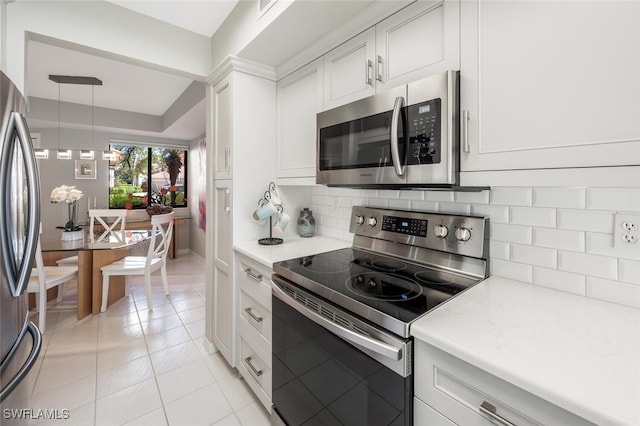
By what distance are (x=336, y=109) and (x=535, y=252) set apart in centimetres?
107

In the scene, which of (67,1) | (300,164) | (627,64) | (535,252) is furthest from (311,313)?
(67,1)

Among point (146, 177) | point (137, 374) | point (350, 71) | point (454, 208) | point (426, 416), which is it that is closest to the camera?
point (426, 416)

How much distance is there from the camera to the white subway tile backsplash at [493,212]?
3.94ft

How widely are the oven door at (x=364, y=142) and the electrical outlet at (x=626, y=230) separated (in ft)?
2.28

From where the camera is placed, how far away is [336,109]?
147cm

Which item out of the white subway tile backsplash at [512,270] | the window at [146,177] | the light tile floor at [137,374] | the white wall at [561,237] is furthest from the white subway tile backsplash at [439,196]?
the window at [146,177]

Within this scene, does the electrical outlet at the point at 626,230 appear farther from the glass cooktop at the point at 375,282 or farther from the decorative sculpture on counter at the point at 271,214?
the decorative sculpture on counter at the point at 271,214

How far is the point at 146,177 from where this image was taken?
5.48 metres

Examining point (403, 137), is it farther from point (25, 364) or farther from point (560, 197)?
point (25, 364)

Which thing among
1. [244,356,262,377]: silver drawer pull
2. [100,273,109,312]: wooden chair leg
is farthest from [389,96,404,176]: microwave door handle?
[100,273,109,312]: wooden chair leg

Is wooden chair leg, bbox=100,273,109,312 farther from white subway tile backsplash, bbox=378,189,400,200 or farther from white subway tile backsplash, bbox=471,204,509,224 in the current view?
white subway tile backsplash, bbox=471,204,509,224

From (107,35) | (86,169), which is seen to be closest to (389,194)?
(107,35)

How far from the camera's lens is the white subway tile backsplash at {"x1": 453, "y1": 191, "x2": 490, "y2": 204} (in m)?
1.26

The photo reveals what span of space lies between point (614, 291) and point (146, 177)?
248 inches
